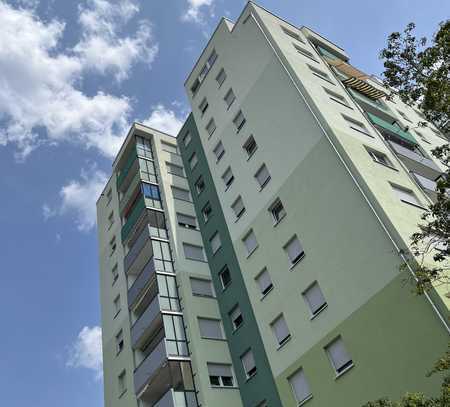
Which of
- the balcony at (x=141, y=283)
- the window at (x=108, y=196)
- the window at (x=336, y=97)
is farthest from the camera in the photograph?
the window at (x=108, y=196)

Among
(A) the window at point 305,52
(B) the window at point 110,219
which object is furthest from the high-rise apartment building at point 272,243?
(B) the window at point 110,219

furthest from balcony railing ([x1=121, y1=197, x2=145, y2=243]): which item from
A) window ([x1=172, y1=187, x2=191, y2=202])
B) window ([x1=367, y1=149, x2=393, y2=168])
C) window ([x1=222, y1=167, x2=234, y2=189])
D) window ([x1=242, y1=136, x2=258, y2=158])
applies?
window ([x1=367, y1=149, x2=393, y2=168])

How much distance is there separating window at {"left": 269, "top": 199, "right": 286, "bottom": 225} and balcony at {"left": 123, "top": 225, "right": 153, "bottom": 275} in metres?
8.44

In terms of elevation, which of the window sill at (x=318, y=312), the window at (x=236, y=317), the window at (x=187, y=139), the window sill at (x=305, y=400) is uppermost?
the window at (x=187, y=139)

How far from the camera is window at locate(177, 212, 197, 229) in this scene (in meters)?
28.7

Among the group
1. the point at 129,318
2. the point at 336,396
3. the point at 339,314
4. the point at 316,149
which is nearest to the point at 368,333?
the point at 339,314

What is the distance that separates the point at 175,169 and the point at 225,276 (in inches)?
425

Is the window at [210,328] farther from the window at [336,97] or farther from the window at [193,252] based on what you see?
the window at [336,97]

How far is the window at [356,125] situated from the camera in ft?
75.2

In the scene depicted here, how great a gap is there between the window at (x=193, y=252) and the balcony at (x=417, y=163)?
12204 millimetres

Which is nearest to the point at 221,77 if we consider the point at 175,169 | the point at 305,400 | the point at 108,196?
the point at 175,169

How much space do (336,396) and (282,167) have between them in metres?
10.5

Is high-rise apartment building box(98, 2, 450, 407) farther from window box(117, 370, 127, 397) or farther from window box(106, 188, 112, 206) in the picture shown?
window box(106, 188, 112, 206)

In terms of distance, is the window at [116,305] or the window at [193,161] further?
the window at [193,161]
